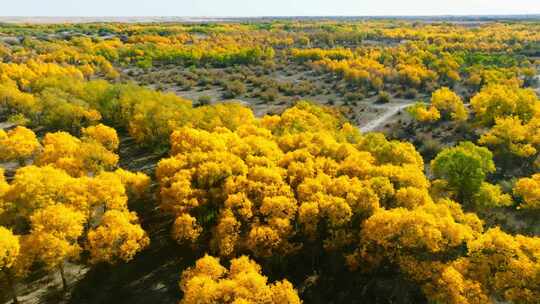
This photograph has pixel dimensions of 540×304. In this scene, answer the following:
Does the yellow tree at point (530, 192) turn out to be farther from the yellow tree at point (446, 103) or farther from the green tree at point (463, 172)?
the yellow tree at point (446, 103)

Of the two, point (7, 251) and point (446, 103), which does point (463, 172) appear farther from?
point (7, 251)

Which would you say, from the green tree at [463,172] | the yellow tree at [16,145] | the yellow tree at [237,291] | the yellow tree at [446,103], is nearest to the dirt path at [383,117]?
the yellow tree at [446,103]

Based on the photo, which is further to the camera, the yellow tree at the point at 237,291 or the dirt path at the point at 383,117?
the dirt path at the point at 383,117

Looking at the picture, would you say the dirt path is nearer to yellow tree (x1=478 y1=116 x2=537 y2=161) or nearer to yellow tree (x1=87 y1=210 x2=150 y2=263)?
yellow tree (x1=478 y1=116 x2=537 y2=161)

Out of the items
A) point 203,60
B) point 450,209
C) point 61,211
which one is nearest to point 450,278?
point 450,209

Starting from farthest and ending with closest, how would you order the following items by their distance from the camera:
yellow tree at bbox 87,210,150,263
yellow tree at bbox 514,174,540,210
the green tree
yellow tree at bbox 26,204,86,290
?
the green tree
yellow tree at bbox 514,174,540,210
yellow tree at bbox 87,210,150,263
yellow tree at bbox 26,204,86,290

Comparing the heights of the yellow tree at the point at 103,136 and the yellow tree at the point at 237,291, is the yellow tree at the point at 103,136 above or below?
above

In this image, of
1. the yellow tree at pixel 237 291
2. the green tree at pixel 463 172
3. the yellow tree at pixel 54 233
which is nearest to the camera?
the yellow tree at pixel 237 291

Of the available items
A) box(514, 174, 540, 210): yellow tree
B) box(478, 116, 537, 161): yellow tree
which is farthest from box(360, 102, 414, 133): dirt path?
box(514, 174, 540, 210): yellow tree

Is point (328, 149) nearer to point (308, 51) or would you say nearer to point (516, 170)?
point (516, 170)
